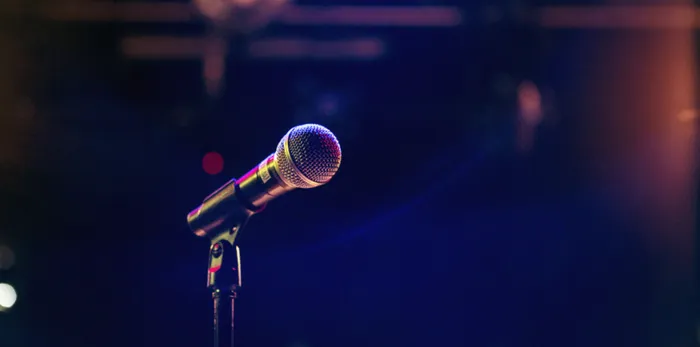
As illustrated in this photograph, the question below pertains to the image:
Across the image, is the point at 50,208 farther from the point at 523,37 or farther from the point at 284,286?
the point at 523,37

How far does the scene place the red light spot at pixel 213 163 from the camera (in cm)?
314

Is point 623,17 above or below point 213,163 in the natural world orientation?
above

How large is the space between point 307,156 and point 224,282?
18.9 inches

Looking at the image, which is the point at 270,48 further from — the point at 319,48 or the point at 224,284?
the point at 224,284

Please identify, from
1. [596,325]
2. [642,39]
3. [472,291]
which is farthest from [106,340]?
[642,39]

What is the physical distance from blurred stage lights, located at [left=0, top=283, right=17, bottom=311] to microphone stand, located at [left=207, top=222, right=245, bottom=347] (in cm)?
208

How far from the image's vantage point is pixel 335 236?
10.5 feet

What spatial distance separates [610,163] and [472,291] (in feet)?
3.42

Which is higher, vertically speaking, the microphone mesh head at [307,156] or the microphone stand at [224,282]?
the microphone mesh head at [307,156]

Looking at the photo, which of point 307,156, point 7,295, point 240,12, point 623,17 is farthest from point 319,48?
point 307,156

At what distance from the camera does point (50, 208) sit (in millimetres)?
3230

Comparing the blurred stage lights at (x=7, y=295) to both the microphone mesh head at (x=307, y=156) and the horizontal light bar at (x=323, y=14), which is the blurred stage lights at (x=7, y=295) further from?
the microphone mesh head at (x=307, y=156)

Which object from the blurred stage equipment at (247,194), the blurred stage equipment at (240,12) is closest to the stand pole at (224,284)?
the blurred stage equipment at (247,194)

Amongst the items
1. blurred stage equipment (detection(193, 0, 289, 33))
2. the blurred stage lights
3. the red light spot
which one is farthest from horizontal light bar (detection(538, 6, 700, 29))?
the blurred stage lights
